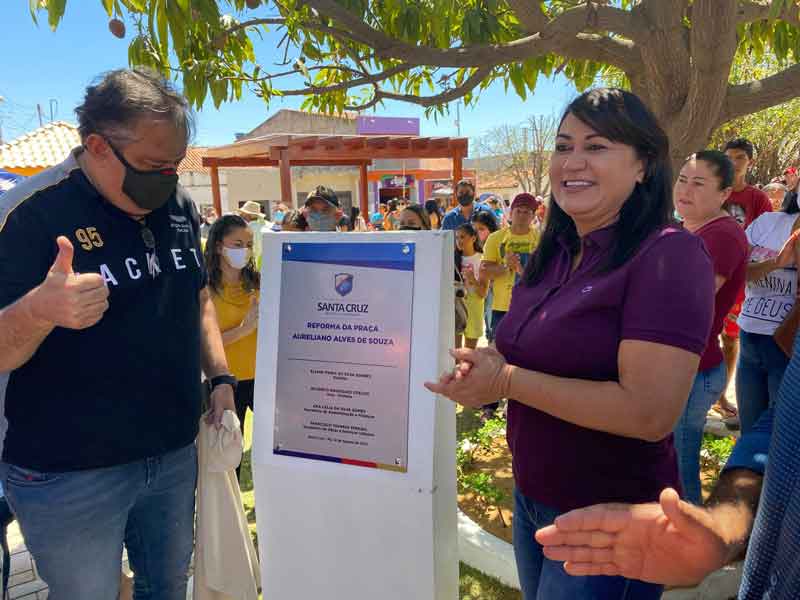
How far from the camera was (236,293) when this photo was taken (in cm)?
335

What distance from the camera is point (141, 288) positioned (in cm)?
162

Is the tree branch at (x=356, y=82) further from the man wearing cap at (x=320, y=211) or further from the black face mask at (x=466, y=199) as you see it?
the black face mask at (x=466, y=199)

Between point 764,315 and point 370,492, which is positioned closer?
point 370,492

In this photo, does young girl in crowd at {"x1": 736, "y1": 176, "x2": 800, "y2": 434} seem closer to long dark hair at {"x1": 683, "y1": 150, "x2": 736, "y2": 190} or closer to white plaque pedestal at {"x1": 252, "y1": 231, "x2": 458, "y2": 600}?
long dark hair at {"x1": 683, "y1": 150, "x2": 736, "y2": 190}

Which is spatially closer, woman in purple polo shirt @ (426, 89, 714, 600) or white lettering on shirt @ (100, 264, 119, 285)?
woman in purple polo shirt @ (426, 89, 714, 600)

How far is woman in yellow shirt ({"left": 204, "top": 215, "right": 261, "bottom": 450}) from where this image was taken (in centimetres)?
329

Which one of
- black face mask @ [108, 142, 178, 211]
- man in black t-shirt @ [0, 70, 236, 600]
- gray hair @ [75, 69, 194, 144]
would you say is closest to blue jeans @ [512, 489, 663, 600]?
man in black t-shirt @ [0, 70, 236, 600]

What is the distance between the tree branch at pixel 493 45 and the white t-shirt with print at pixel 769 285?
123 centimetres

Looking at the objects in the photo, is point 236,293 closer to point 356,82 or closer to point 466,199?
point 356,82

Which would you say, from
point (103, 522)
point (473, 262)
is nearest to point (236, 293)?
point (103, 522)

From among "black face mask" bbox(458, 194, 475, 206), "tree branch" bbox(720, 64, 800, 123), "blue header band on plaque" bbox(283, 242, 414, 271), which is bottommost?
"blue header band on plaque" bbox(283, 242, 414, 271)

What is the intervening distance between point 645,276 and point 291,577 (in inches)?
62.5

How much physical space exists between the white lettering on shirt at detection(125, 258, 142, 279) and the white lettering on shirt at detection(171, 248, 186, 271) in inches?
6.6

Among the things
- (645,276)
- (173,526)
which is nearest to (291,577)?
(173,526)
